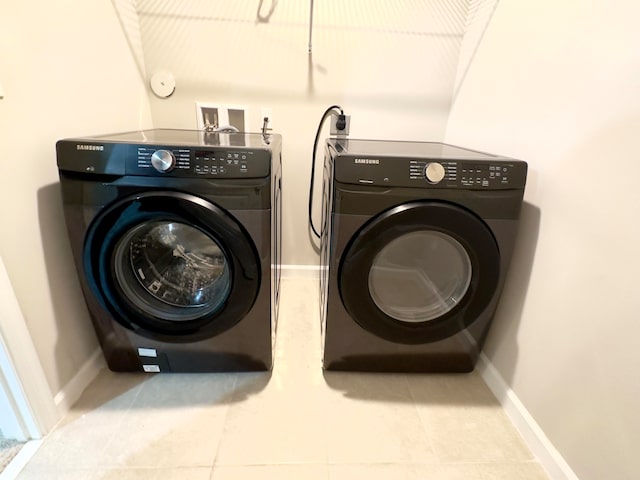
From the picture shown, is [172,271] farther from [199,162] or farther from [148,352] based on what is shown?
[199,162]

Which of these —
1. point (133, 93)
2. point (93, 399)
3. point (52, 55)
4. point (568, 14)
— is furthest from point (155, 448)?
point (568, 14)

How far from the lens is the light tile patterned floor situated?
0.91 meters

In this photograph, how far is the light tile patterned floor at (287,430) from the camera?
91cm

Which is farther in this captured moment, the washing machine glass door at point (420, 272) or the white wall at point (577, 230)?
the washing machine glass door at point (420, 272)

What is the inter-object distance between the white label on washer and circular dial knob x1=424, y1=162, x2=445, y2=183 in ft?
3.29

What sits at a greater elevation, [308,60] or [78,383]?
[308,60]

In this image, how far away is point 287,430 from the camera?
1.02 m

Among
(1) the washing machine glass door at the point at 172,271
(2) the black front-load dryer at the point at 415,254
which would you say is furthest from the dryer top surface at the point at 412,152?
(1) the washing machine glass door at the point at 172,271

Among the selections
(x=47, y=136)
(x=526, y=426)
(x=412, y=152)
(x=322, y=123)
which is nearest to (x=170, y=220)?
(x=47, y=136)

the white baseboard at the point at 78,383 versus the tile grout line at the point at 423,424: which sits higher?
the white baseboard at the point at 78,383

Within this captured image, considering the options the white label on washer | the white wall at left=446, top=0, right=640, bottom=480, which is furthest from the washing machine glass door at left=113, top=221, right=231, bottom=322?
the white wall at left=446, top=0, right=640, bottom=480

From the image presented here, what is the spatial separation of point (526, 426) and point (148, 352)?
1.18 m

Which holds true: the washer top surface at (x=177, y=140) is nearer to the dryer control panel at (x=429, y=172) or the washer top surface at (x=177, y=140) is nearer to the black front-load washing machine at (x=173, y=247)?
the black front-load washing machine at (x=173, y=247)

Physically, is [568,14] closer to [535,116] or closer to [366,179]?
[535,116]
